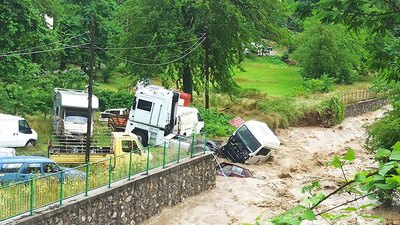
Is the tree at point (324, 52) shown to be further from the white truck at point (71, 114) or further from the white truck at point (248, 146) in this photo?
the white truck at point (71, 114)

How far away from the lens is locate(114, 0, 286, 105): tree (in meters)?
36.9

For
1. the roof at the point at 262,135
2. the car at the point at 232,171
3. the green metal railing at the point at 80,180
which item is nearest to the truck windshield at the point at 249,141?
the roof at the point at 262,135

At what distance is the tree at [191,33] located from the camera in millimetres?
36938

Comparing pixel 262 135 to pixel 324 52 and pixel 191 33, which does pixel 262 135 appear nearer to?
pixel 191 33

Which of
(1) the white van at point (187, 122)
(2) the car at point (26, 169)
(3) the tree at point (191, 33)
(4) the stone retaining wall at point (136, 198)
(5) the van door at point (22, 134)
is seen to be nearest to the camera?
(4) the stone retaining wall at point (136, 198)

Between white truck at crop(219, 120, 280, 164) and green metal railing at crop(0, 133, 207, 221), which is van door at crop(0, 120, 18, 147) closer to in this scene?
green metal railing at crop(0, 133, 207, 221)

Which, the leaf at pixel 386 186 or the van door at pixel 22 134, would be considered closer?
the leaf at pixel 386 186

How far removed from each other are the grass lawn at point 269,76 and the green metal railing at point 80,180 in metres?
34.4

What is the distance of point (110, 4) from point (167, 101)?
1150 inches

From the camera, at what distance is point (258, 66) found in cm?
8219

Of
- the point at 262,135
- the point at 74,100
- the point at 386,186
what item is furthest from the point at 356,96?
the point at 386,186

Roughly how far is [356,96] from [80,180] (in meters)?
44.0

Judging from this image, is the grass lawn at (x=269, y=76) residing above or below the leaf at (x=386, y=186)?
below

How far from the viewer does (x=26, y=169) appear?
1777 cm
